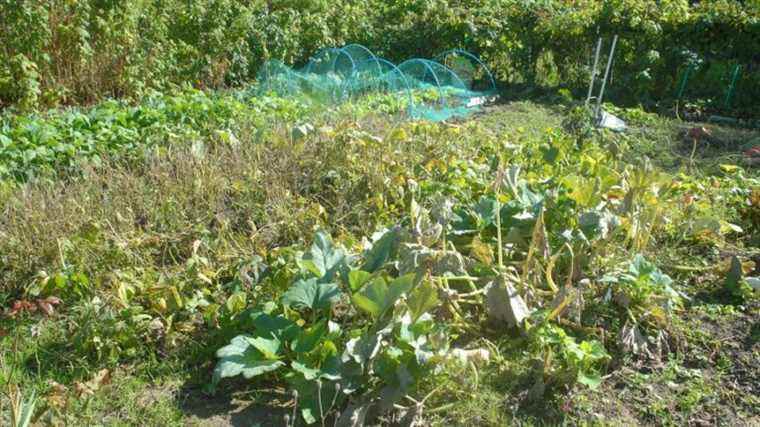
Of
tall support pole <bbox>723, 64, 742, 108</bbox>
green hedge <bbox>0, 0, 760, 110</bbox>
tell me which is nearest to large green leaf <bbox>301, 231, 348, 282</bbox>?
green hedge <bbox>0, 0, 760, 110</bbox>

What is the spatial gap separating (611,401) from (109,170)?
329cm

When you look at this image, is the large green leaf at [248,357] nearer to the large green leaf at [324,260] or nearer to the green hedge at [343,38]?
the large green leaf at [324,260]

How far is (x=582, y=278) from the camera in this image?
3.61 metres

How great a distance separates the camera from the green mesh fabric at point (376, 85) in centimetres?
753

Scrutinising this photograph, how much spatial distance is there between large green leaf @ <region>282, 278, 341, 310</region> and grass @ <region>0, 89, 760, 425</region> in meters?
0.40

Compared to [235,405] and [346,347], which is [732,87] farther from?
[235,405]

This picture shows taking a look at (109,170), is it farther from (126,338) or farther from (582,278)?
(582,278)

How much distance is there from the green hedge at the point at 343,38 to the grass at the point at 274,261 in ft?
9.04

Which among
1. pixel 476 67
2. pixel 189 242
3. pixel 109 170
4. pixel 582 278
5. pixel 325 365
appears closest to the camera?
pixel 325 365

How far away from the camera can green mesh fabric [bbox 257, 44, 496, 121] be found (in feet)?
24.7

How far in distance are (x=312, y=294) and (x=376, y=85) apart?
5154mm

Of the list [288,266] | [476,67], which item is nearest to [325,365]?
[288,266]

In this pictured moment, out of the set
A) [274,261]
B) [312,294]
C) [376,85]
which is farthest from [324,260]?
[376,85]

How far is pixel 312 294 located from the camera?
9.66ft
